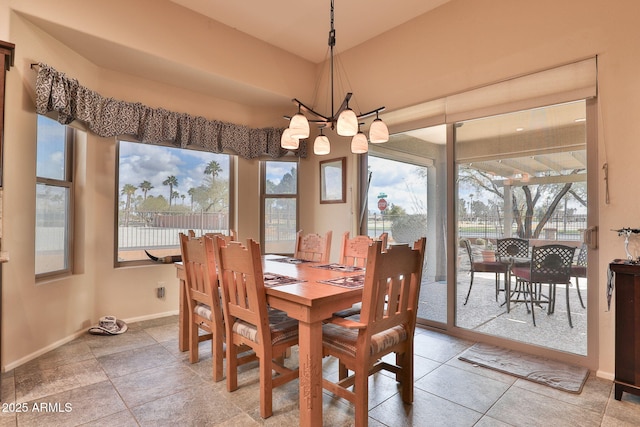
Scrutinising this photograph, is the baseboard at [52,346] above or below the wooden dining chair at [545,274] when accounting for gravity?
below

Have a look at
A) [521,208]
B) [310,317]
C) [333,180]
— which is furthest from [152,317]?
[521,208]

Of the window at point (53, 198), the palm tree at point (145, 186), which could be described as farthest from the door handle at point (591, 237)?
the window at point (53, 198)

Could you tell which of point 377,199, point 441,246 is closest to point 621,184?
point 441,246

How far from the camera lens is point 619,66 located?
7.77 ft

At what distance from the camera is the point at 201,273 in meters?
2.44

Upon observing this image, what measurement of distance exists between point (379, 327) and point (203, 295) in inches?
53.6

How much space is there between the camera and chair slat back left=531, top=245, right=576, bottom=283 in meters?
2.70

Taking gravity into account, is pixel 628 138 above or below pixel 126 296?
above

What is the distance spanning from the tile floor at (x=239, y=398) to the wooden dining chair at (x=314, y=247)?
3.45 feet

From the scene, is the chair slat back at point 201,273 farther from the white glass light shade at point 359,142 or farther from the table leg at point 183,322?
the white glass light shade at point 359,142

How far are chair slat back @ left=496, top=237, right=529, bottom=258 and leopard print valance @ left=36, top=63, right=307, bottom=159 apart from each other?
9.09ft

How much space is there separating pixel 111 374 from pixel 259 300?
1.51m

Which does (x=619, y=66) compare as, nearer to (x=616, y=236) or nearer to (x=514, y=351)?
(x=616, y=236)

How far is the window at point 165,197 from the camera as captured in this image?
12.4 ft
